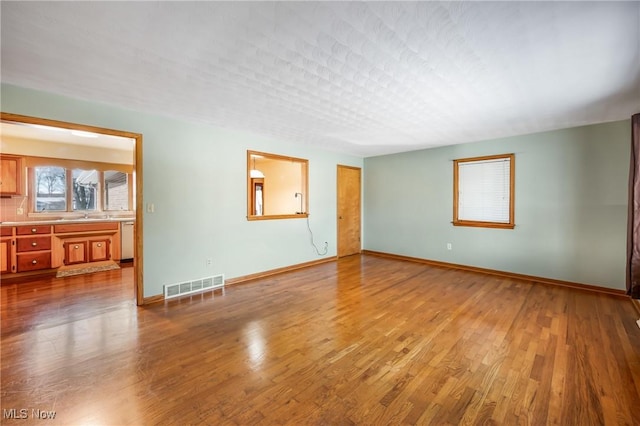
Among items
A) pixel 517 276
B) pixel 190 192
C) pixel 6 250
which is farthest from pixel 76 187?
pixel 517 276

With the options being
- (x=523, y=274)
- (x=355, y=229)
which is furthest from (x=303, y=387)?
(x=355, y=229)

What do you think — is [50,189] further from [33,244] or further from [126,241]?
[126,241]

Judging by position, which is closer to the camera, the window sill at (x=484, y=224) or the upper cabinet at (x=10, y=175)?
the window sill at (x=484, y=224)

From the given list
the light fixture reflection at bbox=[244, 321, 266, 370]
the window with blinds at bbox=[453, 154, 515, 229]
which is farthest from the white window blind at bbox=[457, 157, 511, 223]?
the light fixture reflection at bbox=[244, 321, 266, 370]

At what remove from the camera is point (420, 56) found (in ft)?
6.74

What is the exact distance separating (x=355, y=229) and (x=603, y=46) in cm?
505

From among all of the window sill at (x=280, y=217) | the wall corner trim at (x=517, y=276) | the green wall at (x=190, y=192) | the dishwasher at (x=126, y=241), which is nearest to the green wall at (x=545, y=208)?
the wall corner trim at (x=517, y=276)

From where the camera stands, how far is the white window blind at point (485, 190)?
15.2ft

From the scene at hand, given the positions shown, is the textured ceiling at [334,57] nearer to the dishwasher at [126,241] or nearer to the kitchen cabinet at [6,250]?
the kitchen cabinet at [6,250]

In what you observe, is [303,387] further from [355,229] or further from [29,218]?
[29,218]

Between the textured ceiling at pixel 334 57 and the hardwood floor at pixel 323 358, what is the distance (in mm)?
2353

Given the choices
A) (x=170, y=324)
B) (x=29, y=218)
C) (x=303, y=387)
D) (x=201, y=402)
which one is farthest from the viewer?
(x=29, y=218)

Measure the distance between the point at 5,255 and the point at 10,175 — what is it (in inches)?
60.4

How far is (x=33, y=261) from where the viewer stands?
457 cm
